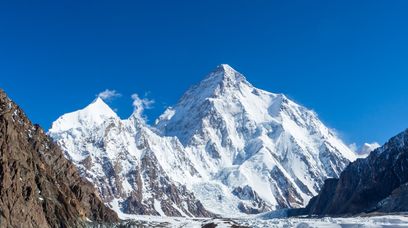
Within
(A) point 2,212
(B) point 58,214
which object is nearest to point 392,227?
(B) point 58,214

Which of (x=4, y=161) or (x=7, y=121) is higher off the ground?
(x=7, y=121)

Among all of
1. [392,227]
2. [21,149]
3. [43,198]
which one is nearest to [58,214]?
[43,198]

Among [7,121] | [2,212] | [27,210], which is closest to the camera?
[2,212]

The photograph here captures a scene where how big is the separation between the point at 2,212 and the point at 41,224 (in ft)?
71.9

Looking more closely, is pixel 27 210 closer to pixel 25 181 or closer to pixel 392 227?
pixel 25 181

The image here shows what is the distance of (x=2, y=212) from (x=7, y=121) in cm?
4161

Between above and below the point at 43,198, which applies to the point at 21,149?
above

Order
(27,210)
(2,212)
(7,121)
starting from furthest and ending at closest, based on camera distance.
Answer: (7,121) → (27,210) → (2,212)

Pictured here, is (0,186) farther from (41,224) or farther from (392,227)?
(392,227)

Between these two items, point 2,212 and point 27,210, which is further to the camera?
Answer: point 27,210

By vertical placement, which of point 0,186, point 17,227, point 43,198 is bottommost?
point 17,227

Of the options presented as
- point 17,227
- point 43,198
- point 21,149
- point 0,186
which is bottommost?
point 17,227

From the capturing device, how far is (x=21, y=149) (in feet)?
645

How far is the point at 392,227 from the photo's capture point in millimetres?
198250
